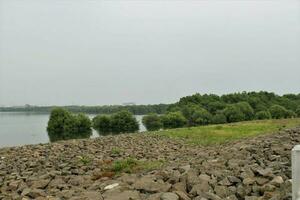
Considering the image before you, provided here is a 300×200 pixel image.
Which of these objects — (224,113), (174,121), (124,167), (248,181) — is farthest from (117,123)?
(248,181)

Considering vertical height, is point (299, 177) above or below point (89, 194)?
above

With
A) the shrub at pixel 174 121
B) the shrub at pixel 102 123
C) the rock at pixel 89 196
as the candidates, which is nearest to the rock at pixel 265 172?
the rock at pixel 89 196

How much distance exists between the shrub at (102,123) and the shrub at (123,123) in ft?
2.64

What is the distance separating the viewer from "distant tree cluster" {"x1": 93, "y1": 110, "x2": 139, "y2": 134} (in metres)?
54.0

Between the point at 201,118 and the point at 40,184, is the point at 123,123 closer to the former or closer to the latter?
the point at 201,118

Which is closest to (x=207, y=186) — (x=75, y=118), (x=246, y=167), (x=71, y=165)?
(x=246, y=167)

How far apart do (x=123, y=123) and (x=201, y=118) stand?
35.2 feet

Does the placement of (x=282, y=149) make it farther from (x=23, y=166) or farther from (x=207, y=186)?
(x=23, y=166)

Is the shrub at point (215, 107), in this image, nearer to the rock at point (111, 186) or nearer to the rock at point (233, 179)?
the rock at point (111, 186)

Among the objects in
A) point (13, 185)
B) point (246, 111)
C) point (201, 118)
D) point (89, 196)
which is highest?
point (246, 111)

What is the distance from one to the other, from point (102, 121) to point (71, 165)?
4433 cm

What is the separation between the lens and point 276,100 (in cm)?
7281

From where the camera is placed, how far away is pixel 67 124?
5300 cm

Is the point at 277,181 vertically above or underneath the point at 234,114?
underneath
